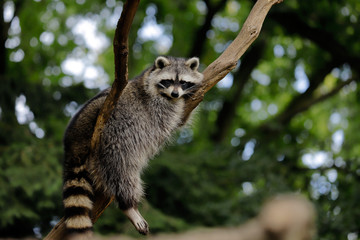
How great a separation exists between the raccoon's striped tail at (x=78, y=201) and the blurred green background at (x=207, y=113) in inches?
79.4

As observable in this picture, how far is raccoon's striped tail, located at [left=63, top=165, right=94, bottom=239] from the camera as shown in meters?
3.67

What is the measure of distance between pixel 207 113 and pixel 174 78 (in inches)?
267

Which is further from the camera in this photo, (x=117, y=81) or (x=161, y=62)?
(x=161, y=62)

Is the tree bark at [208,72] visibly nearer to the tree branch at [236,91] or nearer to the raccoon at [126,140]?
the raccoon at [126,140]

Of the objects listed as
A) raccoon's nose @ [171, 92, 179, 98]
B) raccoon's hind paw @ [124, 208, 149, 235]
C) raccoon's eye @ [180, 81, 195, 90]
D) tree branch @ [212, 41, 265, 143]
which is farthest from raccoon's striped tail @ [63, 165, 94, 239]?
tree branch @ [212, 41, 265, 143]

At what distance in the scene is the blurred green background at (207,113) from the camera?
6.95 m

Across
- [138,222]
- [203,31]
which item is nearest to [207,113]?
[203,31]

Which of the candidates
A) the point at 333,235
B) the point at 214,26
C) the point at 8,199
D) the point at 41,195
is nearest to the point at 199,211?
the point at 333,235

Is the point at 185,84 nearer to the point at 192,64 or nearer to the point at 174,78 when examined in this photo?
the point at 174,78

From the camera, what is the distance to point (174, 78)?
186 inches

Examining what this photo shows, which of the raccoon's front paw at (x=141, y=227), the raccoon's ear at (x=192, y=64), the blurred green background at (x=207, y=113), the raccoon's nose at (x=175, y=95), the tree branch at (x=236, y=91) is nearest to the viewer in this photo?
the raccoon's front paw at (x=141, y=227)

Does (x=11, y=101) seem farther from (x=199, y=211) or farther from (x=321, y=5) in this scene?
(x=321, y=5)

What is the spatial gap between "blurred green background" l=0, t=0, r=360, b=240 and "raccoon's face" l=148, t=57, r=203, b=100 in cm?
103

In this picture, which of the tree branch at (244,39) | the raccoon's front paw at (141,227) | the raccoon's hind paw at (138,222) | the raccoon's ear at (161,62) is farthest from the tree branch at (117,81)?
the raccoon's ear at (161,62)
